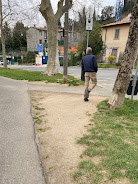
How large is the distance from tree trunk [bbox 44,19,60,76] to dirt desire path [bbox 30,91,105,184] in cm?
660

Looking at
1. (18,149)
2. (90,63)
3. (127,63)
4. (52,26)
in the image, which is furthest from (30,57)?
(18,149)

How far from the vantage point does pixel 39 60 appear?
1394 inches

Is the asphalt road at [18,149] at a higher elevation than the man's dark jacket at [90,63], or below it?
below

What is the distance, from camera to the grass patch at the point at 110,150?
2166 millimetres

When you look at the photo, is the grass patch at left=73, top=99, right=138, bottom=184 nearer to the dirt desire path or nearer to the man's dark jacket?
the dirt desire path

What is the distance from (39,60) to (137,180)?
3519 cm

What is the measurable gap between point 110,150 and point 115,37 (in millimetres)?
30281

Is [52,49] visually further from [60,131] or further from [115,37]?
[115,37]

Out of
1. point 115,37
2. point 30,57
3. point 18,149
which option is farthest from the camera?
point 30,57

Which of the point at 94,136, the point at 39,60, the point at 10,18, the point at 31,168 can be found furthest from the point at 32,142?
the point at 39,60

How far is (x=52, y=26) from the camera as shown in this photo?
11.7m

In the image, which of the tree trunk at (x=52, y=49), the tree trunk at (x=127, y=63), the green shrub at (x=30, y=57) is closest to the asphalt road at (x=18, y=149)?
the tree trunk at (x=127, y=63)

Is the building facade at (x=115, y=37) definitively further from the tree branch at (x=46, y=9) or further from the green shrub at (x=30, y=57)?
the green shrub at (x=30, y=57)

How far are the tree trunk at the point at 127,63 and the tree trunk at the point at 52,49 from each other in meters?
8.40
